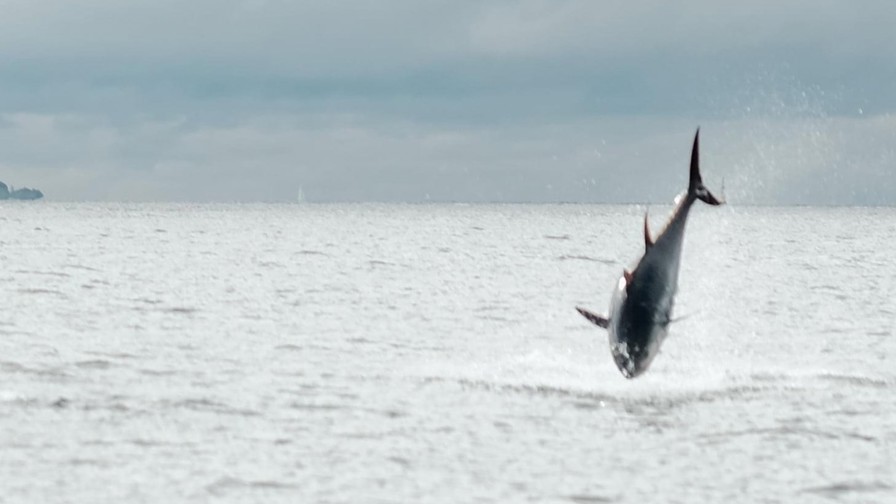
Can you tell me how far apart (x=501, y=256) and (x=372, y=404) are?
2463 inches

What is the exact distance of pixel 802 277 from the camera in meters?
59.4

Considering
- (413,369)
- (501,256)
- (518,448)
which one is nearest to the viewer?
(518,448)

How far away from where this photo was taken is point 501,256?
84.0 m

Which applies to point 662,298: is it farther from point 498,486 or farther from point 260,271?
point 260,271

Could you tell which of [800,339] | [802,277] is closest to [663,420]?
[800,339]

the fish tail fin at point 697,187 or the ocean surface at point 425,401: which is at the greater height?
the fish tail fin at point 697,187

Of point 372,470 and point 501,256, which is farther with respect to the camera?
point 501,256

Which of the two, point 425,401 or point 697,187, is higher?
point 697,187

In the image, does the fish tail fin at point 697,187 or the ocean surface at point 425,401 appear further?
the fish tail fin at point 697,187

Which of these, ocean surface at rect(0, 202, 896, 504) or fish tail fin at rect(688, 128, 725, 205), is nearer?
ocean surface at rect(0, 202, 896, 504)

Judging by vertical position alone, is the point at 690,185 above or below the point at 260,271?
above

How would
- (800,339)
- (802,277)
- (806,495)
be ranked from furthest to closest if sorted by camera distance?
(802,277), (800,339), (806,495)

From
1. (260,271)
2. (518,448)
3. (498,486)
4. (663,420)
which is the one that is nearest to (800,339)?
(663,420)

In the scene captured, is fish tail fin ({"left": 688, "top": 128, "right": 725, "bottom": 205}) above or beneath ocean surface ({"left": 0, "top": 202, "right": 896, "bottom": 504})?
above
